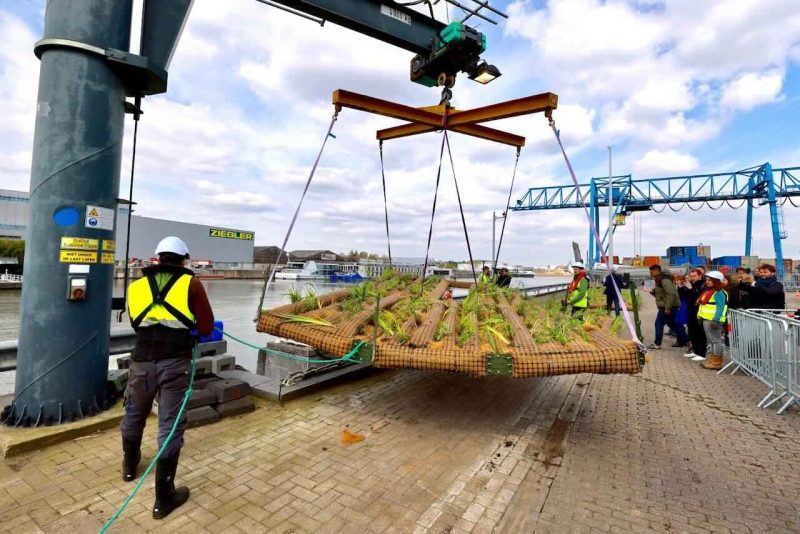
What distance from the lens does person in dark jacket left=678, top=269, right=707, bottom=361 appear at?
803 cm

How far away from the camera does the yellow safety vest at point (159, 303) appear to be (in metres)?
2.85

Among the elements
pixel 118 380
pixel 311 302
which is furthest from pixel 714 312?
pixel 118 380

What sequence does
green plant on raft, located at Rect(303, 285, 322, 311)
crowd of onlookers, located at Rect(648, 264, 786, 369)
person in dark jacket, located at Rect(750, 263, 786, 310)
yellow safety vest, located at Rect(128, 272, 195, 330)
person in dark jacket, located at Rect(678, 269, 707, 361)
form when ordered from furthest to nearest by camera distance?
person in dark jacket, located at Rect(678, 269, 707, 361) < person in dark jacket, located at Rect(750, 263, 786, 310) < crowd of onlookers, located at Rect(648, 264, 786, 369) < green plant on raft, located at Rect(303, 285, 322, 311) < yellow safety vest, located at Rect(128, 272, 195, 330)

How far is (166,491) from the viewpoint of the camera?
2.71m

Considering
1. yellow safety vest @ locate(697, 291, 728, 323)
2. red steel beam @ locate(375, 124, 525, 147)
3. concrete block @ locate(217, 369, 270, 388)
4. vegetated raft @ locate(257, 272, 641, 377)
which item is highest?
red steel beam @ locate(375, 124, 525, 147)

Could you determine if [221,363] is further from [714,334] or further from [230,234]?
[230,234]

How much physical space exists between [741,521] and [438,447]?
2.26m

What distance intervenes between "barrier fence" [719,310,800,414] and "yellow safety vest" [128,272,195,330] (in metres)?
6.79

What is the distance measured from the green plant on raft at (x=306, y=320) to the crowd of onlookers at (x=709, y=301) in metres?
6.72

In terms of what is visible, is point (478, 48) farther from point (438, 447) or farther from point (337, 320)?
point (438, 447)

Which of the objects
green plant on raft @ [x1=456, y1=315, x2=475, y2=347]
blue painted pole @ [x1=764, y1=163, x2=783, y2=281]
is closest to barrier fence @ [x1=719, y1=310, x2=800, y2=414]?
green plant on raft @ [x1=456, y1=315, x2=475, y2=347]

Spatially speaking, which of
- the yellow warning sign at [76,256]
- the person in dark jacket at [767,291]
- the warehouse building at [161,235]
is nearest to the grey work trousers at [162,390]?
the yellow warning sign at [76,256]

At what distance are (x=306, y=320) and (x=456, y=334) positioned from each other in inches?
62.9

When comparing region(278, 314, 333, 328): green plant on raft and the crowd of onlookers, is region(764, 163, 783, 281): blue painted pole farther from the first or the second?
region(278, 314, 333, 328): green plant on raft
